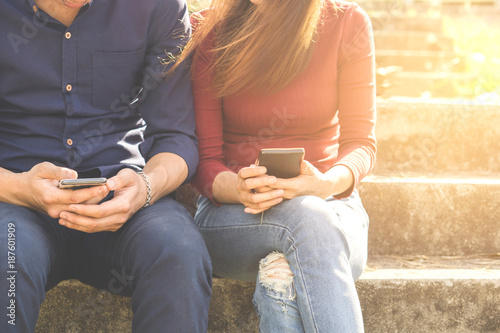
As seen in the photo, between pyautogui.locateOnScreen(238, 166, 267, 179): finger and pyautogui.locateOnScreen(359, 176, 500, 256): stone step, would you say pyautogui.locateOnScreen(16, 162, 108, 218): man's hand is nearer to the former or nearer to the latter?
pyautogui.locateOnScreen(238, 166, 267, 179): finger

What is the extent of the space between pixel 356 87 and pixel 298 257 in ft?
2.48

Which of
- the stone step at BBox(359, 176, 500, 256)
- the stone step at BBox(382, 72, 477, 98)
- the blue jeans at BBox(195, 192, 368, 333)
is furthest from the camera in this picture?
the stone step at BBox(382, 72, 477, 98)

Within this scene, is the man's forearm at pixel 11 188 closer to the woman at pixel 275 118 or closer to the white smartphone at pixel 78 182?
the white smartphone at pixel 78 182

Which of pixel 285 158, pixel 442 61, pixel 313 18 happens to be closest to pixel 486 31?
pixel 442 61

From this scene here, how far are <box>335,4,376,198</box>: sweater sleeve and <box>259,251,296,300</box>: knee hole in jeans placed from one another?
0.52m

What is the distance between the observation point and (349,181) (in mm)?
1969

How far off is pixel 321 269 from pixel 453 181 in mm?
1332

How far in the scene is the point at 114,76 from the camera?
1940 mm

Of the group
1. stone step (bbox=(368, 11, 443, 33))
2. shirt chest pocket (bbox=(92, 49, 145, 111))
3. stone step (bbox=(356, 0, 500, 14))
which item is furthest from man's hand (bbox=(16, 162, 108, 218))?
stone step (bbox=(356, 0, 500, 14))

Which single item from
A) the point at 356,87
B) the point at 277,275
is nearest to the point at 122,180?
the point at 277,275

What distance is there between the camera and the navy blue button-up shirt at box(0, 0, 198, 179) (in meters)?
1.84

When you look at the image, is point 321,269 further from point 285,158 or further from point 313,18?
point 313,18

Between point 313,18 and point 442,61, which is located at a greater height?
point 313,18

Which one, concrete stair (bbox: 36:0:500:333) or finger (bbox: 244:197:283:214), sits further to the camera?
concrete stair (bbox: 36:0:500:333)
